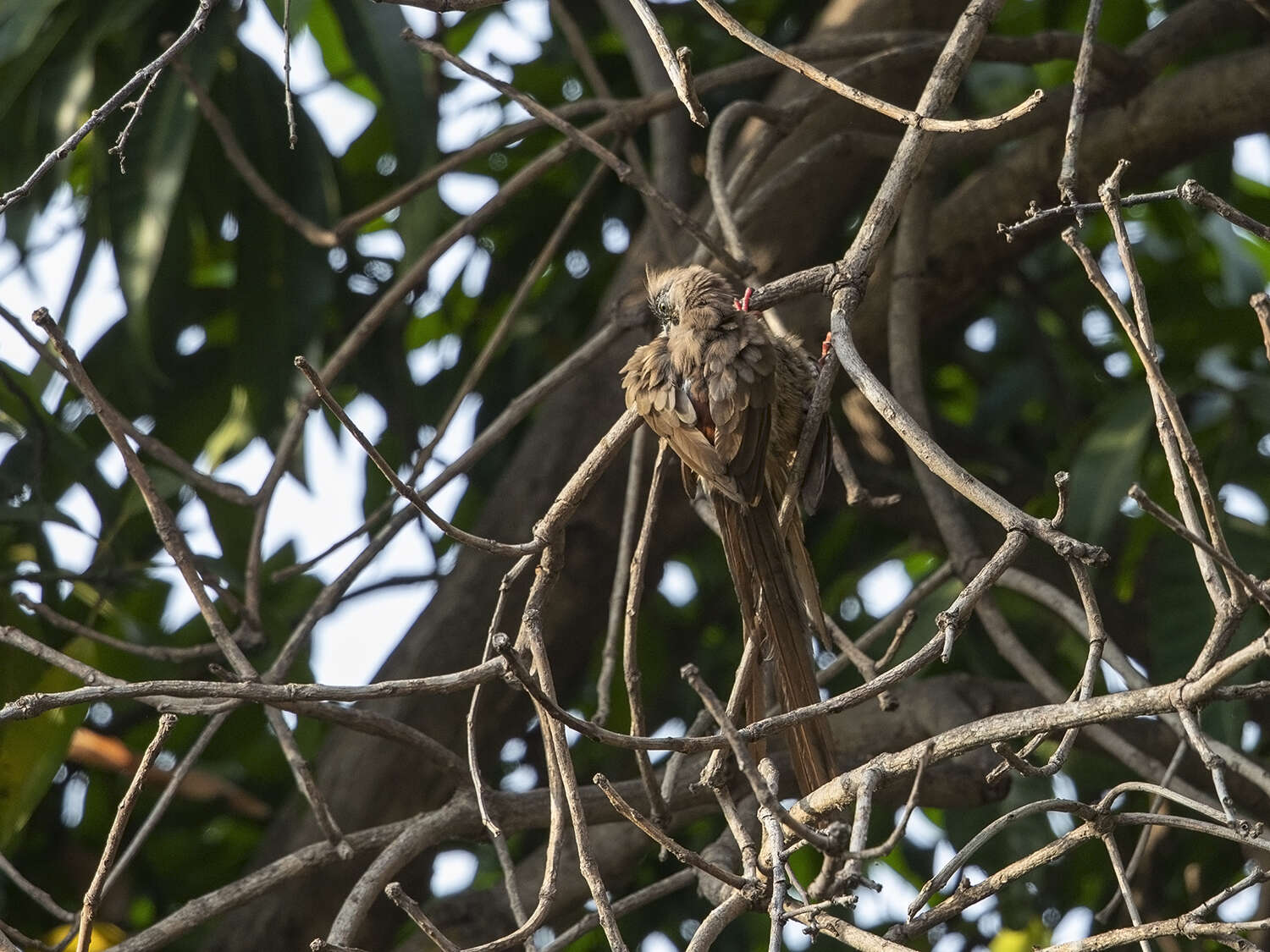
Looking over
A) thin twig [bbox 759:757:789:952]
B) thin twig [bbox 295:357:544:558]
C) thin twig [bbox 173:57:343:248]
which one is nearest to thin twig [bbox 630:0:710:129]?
thin twig [bbox 295:357:544:558]

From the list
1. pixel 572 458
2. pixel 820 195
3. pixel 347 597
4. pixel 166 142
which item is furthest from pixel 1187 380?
pixel 166 142

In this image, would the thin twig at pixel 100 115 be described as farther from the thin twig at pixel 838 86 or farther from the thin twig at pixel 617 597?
the thin twig at pixel 617 597

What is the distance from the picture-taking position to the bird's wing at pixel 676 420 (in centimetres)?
196

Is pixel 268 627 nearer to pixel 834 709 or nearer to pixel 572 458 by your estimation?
pixel 572 458

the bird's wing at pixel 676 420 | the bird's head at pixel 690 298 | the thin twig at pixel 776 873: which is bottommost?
the thin twig at pixel 776 873

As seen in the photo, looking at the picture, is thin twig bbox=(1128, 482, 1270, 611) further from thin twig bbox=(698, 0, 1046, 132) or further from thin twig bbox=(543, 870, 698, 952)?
thin twig bbox=(543, 870, 698, 952)

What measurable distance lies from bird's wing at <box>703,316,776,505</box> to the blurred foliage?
95 centimetres

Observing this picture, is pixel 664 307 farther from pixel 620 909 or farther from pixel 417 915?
pixel 417 915

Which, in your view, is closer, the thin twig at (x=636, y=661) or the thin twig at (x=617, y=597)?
the thin twig at (x=636, y=661)

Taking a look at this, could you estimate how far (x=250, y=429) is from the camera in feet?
10.6

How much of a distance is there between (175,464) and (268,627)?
97cm

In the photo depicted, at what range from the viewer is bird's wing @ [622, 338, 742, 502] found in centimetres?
196

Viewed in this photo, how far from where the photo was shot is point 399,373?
3379mm

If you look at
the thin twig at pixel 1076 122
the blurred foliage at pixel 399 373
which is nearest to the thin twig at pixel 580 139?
the thin twig at pixel 1076 122
